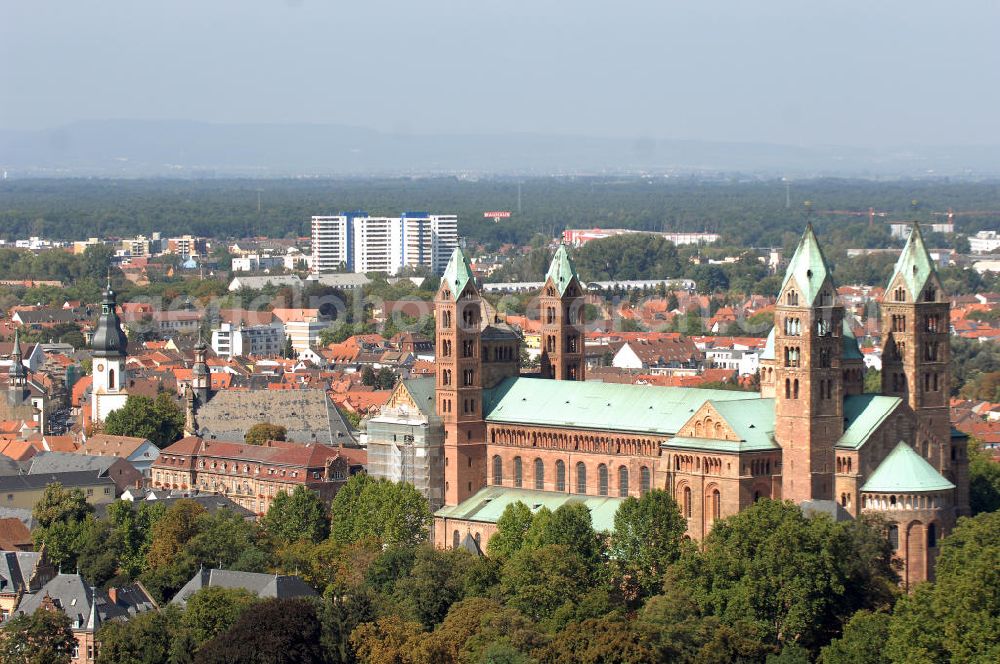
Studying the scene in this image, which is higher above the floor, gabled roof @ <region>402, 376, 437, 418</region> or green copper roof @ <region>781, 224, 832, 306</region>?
green copper roof @ <region>781, 224, 832, 306</region>

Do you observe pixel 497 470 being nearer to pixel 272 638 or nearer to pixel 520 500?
pixel 520 500

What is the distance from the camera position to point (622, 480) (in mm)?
95500

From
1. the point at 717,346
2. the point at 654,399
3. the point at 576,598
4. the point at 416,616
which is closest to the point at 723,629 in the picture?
the point at 576,598

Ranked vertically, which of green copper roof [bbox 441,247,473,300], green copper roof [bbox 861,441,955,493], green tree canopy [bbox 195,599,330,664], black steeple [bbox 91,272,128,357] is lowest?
green tree canopy [bbox 195,599,330,664]

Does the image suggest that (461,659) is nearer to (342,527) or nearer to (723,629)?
(723,629)

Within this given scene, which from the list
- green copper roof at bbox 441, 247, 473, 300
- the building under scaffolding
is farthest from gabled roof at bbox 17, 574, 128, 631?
green copper roof at bbox 441, 247, 473, 300

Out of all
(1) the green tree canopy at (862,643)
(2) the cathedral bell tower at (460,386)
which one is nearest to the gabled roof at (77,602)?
(2) the cathedral bell tower at (460,386)

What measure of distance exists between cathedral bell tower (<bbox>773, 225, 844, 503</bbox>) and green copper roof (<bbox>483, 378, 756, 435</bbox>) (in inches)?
66.8

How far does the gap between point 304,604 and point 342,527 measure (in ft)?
52.5

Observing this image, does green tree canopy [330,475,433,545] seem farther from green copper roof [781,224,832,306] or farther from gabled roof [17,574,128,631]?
green copper roof [781,224,832,306]

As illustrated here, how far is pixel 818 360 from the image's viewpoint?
89.1 m

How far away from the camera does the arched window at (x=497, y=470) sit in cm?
10009

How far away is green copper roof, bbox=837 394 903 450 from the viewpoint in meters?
88.7

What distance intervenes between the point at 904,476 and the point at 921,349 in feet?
24.7
